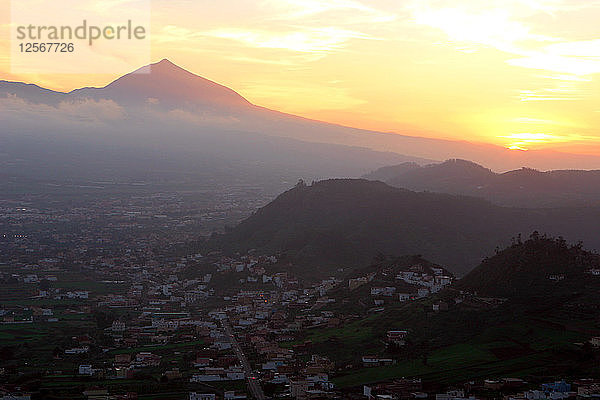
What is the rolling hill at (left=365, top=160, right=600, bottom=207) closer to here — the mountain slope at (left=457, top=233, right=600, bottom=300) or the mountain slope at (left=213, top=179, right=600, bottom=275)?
the mountain slope at (left=213, top=179, right=600, bottom=275)

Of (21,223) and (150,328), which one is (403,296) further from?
(21,223)

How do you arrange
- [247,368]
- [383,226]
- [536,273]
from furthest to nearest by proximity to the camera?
[383,226]
[536,273]
[247,368]

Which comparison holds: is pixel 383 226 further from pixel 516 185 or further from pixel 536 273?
pixel 516 185

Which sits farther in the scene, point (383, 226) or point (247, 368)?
point (383, 226)

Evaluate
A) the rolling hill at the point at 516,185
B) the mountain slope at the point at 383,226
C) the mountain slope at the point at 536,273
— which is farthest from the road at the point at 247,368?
the rolling hill at the point at 516,185

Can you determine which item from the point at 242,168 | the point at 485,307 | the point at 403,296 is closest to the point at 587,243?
the point at 403,296

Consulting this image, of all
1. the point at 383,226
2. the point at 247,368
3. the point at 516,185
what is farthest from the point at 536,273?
the point at 516,185
